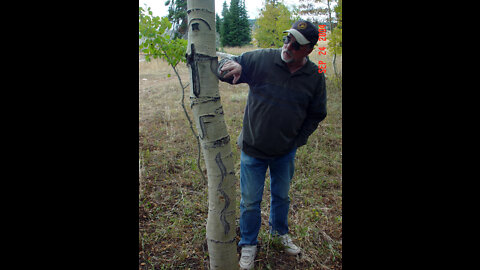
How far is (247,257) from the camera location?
7.53ft

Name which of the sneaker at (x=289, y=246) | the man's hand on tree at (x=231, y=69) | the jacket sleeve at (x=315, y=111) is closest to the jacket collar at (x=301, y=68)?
the jacket sleeve at (x=315, y=111)

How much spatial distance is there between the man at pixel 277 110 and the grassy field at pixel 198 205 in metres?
0.57

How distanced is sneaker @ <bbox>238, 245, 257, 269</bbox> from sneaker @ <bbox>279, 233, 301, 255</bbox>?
35 cm

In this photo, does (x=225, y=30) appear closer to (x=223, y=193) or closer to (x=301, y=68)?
(x=301, y=68)

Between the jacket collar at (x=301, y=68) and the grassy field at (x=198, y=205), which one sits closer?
the jacket collar at (x=301, y=68)

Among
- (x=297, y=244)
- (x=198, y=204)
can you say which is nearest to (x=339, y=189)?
(x=297, y=244)

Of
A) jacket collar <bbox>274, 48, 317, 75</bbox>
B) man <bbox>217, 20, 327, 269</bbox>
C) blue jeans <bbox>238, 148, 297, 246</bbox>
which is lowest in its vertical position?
blue jeans <bbox>238, 148, 297, 246</bbox>

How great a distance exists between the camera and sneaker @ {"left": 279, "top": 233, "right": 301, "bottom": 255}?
8.11 ft

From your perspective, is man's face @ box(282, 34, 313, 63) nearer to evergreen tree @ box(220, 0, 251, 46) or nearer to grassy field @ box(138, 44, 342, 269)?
grassy field @ box(138, 44, 342, 269)

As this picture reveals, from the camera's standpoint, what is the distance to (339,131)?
19.3ft

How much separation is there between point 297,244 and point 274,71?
70.9 inches

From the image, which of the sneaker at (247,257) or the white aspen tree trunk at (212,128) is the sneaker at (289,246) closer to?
the sneaker at (247,257)

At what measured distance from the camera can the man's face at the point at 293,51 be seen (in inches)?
74.2

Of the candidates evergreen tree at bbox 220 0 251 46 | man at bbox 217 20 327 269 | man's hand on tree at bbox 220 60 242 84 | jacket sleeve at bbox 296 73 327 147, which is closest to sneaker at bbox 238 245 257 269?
man at bbox 217 20 327 269
